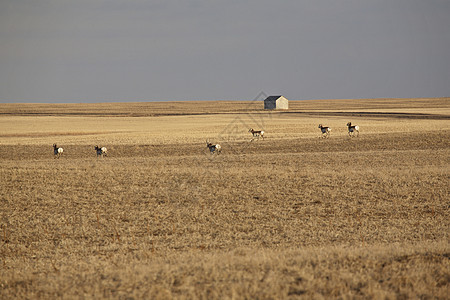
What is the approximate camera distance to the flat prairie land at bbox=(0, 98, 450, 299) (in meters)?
7.71

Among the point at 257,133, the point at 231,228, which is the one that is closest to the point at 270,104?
the point at 257,133

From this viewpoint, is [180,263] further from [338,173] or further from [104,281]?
[338,173]

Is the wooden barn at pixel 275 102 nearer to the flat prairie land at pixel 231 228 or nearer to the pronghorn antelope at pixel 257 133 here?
the pronghorn antelope at pixel 257 133

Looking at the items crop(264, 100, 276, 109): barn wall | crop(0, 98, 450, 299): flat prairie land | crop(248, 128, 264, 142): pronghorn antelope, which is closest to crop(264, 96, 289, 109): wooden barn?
crop(264, 100, 276, 109): barn wall

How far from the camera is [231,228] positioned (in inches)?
542

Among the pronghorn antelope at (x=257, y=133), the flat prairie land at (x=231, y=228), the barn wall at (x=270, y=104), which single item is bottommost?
the flat prairie land at (x=231, y=228)

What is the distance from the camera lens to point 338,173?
23.4m

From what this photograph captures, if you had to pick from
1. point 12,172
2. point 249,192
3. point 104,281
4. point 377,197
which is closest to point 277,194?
point 249,192

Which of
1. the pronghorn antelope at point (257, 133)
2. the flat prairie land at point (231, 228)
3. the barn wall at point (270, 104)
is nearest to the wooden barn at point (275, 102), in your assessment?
the barn wall at point (270, 104)

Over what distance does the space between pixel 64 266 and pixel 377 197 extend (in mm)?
12453

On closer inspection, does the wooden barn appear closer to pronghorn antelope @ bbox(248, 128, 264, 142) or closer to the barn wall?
the barn wall

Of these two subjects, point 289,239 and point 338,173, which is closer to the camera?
point 289,239

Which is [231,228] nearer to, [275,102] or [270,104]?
[275,102]

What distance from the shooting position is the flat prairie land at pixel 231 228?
25.3 feet
